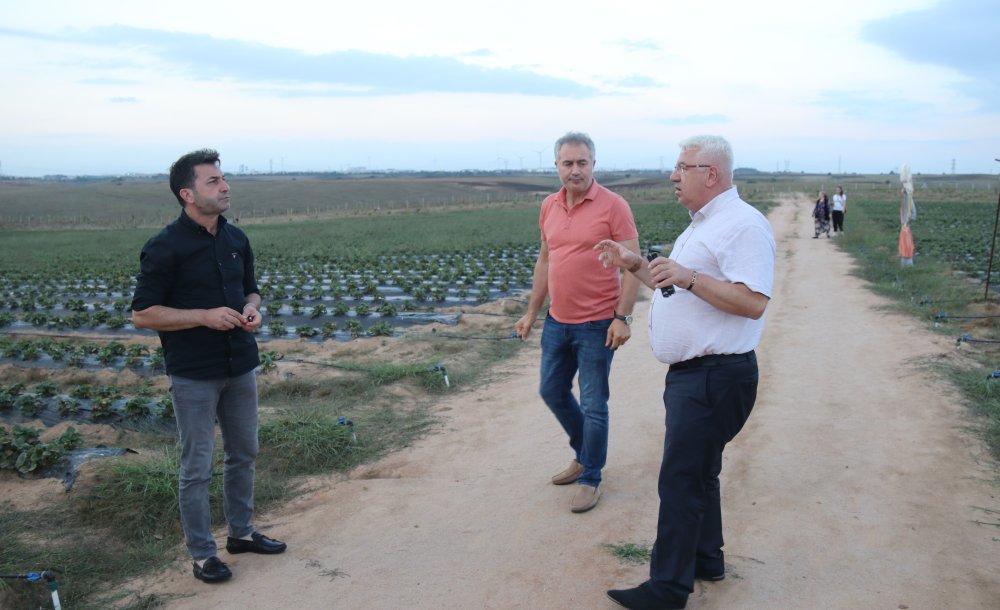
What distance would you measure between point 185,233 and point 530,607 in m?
2.26

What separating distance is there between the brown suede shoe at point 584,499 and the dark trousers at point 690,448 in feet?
3.37

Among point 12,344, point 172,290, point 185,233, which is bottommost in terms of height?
point 12,344

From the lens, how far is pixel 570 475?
179 inches

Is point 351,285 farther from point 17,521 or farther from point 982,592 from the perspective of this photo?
point 982,592

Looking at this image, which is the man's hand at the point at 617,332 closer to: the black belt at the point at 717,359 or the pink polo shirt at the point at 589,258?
the pink polo shirt at the point at 589,258

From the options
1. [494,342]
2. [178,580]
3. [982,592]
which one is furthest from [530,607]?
[494,342]

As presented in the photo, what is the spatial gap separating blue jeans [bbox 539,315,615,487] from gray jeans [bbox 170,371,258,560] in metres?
1.61

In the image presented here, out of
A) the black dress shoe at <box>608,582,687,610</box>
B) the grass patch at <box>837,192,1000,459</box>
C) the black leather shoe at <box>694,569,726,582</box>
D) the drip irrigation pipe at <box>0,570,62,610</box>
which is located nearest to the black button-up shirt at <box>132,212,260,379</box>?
the drip irrigation pipe at <box>0,570,62,610</box>

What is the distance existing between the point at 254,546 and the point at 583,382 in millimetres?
1906

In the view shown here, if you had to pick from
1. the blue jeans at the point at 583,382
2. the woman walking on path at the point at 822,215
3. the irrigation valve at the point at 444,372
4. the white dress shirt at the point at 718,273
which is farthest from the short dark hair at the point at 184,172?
the woman walking on path at the point at 822,215

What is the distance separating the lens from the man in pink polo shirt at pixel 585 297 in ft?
13.2

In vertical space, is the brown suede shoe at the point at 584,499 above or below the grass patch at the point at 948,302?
below

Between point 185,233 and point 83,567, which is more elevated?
point 185,233

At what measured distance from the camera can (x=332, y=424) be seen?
5.45 m
